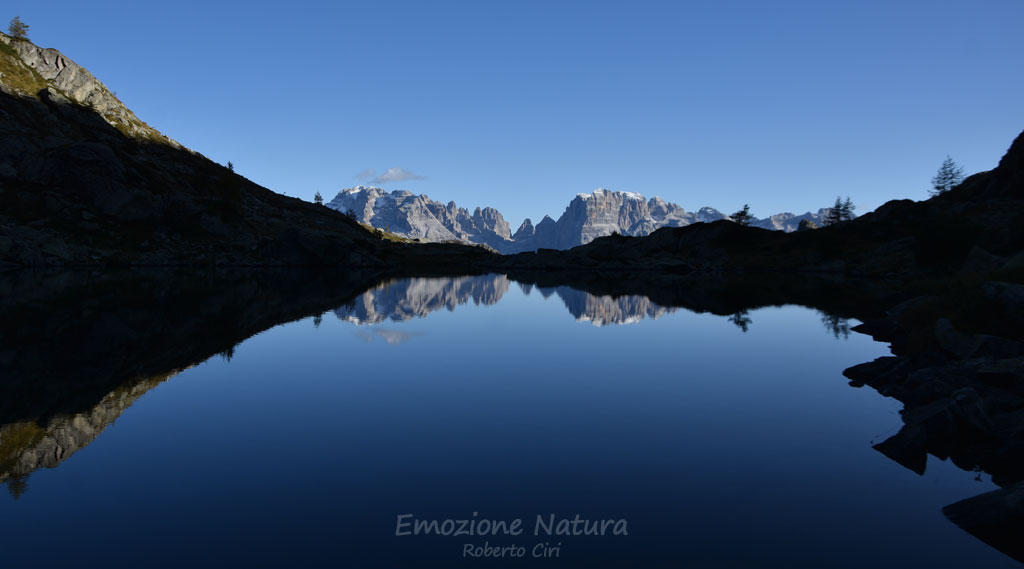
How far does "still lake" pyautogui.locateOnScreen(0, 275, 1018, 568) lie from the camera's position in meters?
8.73

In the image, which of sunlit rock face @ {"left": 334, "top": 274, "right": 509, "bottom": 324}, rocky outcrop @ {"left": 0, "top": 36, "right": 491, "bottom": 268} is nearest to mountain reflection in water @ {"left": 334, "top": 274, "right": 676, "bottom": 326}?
sunlit rock face @ {"left": 334, "top": 274, "right": 509, "bottom": 324}

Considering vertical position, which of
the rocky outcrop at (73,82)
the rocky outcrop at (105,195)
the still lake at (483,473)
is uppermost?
the rocky outcrop at (73,82)

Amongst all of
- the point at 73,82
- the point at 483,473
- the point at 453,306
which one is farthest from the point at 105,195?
the point at 483,473

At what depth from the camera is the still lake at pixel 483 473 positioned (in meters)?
8.73

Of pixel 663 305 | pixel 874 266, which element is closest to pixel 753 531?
pixel 663 305

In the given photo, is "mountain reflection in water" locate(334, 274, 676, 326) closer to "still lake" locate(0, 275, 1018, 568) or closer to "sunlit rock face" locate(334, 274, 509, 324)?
"sunlit rock face" locate(334, 274, 509, 324)

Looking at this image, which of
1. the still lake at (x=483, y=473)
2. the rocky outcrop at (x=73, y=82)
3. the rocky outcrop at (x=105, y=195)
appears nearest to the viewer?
the still lake at (x=483, y=473)

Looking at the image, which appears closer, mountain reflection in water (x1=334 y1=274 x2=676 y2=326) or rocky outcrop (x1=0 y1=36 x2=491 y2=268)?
mountain reflection in water (x1=334 y1=274 x2=676 y2=326)

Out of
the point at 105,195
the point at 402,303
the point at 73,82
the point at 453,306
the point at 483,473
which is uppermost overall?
the point at 73,82

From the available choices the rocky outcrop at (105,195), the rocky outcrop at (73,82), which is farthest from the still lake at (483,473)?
the rocky outcrop at (73,82)

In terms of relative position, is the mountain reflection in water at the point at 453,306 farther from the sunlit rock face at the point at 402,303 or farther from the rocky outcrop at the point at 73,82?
the rocky outcrop at the point at 73,82

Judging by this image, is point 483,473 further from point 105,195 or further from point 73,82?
point 73,82

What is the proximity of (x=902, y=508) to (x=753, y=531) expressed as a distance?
4100 mm

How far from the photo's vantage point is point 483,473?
11695 millimetres
